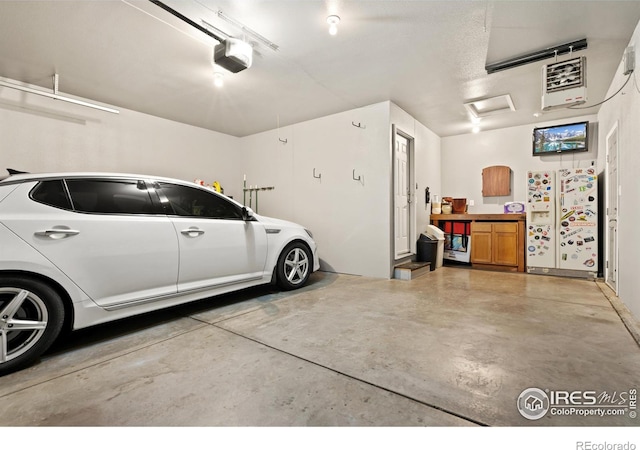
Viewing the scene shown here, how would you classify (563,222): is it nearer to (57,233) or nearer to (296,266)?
(296,266)

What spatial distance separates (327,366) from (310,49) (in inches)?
115

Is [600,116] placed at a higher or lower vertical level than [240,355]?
higher

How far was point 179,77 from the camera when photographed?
3523mm

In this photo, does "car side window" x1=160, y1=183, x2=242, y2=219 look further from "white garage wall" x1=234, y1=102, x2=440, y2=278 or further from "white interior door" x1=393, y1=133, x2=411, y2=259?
"white interior door" x1=393, y1=133, x2=411, y2=259

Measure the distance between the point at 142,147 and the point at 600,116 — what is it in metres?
7.52

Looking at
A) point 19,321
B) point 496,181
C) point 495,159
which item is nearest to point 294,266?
point 19,321

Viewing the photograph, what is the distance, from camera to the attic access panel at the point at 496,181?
5.64 meters

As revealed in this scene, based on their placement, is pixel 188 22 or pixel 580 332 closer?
pixel 580 332

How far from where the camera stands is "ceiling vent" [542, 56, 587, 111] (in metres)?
2.86

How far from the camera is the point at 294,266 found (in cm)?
365

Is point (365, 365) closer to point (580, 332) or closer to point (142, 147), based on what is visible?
point (580, 332)

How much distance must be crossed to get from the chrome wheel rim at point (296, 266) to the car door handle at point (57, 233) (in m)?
2.08

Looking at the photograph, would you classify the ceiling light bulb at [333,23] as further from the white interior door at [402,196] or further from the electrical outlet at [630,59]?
the electrical outlet at [630,59]
